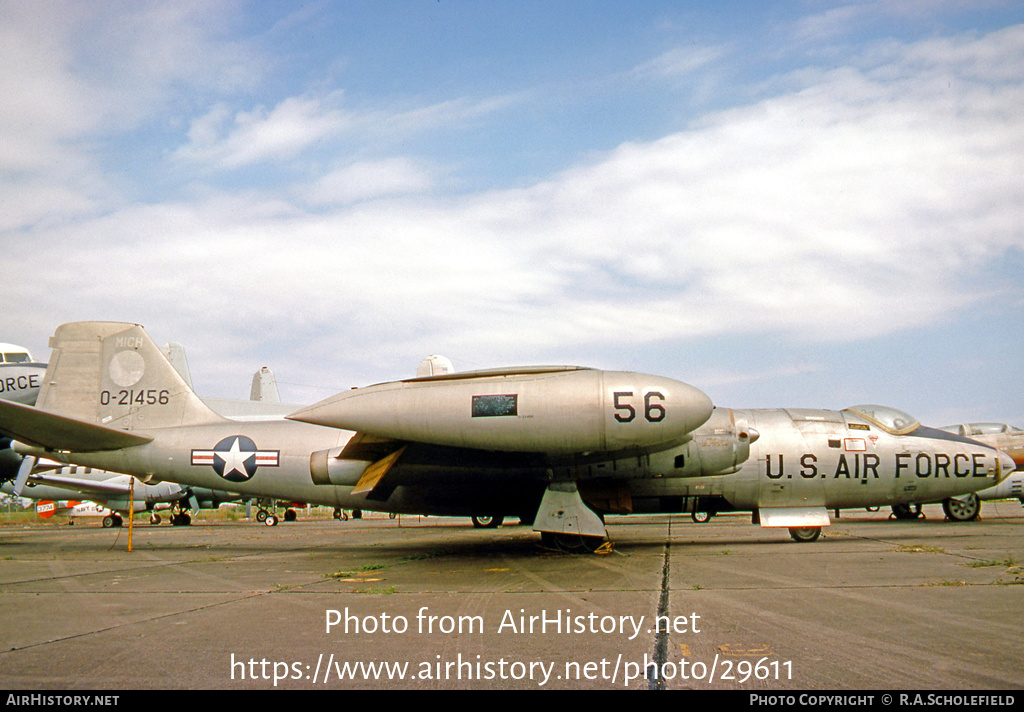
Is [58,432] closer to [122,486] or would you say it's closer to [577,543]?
[577,543]

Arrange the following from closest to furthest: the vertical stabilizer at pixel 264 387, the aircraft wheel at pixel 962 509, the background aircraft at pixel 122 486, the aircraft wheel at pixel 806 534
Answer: the aircraft wheel at pixel 806 534, the aircraft wheel at pixel 962 509, the background aircraft at pixel 122 486, the vertical stabilizer at pixel 264 387

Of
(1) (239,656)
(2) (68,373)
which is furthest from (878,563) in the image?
(2) (68,373)

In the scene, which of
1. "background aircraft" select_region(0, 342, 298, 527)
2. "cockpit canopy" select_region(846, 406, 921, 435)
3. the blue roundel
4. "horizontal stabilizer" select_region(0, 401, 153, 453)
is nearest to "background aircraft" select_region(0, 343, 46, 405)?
"background aircraft" select_region(0, 342, 298, 527)

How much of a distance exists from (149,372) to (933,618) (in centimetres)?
1432

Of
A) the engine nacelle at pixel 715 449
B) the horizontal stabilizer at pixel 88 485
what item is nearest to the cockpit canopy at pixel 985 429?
the engine nacelle at pixel 715 449

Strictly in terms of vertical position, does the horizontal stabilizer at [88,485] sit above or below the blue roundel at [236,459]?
below

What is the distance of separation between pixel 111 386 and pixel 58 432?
1700mm

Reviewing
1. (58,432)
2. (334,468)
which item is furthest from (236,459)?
(58,432)

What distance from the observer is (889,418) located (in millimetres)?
13688

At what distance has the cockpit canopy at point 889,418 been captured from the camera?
1352 centimetres

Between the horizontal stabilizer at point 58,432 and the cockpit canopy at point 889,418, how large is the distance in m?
14.4

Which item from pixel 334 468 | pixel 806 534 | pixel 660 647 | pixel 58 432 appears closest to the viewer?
pixel 660 647

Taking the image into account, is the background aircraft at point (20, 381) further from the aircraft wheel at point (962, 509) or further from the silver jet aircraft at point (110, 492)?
the aircraft wheel at point (962, 509)

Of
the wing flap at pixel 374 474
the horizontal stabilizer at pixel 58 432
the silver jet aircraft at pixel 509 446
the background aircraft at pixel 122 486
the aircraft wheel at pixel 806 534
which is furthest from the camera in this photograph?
the background aircraft at pixel 122 486
